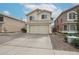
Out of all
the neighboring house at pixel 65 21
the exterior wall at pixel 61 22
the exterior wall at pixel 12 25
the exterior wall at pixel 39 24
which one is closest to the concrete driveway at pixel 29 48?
the neighboring house at pixel 65 21

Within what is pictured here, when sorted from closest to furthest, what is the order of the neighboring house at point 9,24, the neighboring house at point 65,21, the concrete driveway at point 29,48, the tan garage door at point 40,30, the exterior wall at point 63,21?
the concrete driveway at point 29,48 < the neighboring house at point 65,21 < the exterior wall at point 63,21 < the tan garage door at point 40,30 < the neighboring house at point 9,24

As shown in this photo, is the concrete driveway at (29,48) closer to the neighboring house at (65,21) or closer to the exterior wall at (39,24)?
the neighboring house at (65,21)

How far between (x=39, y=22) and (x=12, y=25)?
569 cm

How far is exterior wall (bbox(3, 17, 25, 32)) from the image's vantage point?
28.3 m

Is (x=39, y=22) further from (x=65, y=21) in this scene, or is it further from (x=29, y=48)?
(x=29, y=48)

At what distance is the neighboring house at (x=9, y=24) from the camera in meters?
27.8

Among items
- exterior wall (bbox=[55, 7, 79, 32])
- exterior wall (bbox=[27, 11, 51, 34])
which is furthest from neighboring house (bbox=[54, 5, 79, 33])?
exterior wall (bbox=[27, 11, 51, 34])

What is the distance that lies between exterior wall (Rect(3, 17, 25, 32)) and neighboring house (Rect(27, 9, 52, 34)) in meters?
2.53

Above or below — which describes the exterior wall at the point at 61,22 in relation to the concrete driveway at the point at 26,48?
above

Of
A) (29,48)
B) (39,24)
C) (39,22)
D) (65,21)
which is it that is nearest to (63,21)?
(65,21)

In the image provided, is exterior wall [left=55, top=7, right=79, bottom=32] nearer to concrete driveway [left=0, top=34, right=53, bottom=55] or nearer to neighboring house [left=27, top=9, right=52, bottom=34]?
neighboring house [left=27, top=9, right=52, bottom=34]
